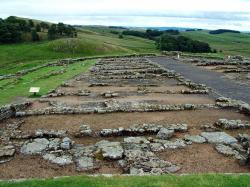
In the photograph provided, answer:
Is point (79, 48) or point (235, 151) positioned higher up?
point (235, 151)

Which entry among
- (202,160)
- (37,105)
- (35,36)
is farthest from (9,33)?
(202,160)

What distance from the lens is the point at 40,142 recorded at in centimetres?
1459

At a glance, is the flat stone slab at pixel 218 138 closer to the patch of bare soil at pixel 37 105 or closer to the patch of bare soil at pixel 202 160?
the patch of bare soil at pixel 202 160

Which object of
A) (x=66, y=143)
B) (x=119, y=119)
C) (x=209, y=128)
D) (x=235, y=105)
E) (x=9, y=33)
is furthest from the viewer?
(x=9, y=33)

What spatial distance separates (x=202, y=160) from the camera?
12820mm

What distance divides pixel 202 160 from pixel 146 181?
3520 mm

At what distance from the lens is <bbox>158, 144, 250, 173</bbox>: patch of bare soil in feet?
39.5

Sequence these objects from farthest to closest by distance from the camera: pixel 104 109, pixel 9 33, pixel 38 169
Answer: pixel 9 33 → pixel 104 109 → pixel 38 169

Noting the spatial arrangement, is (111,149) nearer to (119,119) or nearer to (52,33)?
(119,119)

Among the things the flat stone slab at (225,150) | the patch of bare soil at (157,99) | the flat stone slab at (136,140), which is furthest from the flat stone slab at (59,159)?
the patch of bare soil at (157,99)

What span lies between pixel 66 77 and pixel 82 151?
79.3 feet

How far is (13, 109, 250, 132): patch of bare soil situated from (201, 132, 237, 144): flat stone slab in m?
1.74

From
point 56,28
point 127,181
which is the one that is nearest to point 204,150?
point 127,181

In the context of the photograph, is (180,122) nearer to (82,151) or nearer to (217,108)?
(217,108)
